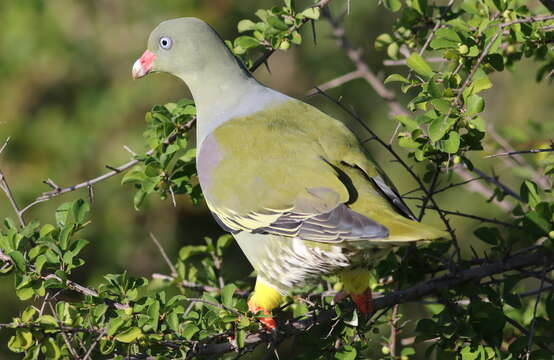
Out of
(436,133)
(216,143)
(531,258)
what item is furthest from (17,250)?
(531,258)

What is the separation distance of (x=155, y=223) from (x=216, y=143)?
339 cm

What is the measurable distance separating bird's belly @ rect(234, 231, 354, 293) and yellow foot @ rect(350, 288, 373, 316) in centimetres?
15

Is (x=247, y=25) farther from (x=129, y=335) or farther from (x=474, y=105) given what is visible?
(x=129, y=335)

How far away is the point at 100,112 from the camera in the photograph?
6.58 m

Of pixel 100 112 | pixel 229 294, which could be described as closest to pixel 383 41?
pixel 229 294

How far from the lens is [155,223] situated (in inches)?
267

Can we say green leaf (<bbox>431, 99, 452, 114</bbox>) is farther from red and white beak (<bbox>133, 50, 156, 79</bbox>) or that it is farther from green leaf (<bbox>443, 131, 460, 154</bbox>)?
red and white beak (<bbox>133, 50, 156, 79</bbox>)

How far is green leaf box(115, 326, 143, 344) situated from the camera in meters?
2.59

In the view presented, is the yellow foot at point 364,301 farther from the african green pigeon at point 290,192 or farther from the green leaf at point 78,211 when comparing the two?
the green leaf at point 78,211

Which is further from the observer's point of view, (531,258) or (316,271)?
(316,271)

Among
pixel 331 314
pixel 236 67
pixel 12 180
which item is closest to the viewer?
pixel 331 314

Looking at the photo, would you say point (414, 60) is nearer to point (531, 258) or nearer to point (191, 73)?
point (531, 258)

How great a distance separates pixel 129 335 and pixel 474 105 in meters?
1.48

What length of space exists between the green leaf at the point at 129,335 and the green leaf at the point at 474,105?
4.67ft
